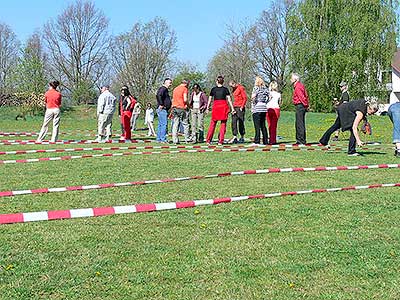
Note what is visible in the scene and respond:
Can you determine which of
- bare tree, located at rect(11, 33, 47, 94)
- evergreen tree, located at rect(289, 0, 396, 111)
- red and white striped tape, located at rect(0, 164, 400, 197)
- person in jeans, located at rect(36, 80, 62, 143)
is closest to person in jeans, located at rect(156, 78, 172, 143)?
person in jeans, located at rect(36, 80, 62, 143)

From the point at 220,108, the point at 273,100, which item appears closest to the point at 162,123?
the point at 220,108

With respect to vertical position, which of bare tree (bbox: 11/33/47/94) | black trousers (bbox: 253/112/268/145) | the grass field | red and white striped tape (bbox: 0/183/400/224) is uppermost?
bare tree (bbox: 11/33/47/94)

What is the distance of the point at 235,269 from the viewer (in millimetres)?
4812

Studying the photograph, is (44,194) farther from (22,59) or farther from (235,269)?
(22,59)

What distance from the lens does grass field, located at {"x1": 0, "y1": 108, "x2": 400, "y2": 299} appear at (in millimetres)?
4398

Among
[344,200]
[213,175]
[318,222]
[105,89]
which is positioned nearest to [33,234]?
[318,222]

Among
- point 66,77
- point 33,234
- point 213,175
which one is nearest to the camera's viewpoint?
point 33,234

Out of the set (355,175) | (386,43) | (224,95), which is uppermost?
(386,43)

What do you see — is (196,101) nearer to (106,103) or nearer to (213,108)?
(213,108)

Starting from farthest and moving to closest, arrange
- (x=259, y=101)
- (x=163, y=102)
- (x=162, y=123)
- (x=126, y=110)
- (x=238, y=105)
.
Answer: (x=126, y=110)
(x=162, y=123)
(x=163, y=102)
(x=238, y=105)
(x=259, y=101)

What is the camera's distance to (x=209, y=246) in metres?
5.46

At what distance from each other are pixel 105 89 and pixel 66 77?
50.4 metres

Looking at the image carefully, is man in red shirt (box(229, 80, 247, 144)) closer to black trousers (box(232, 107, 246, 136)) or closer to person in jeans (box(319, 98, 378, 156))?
black trousers (box(232, 107, 246, 136))

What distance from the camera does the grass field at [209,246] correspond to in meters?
4.40
